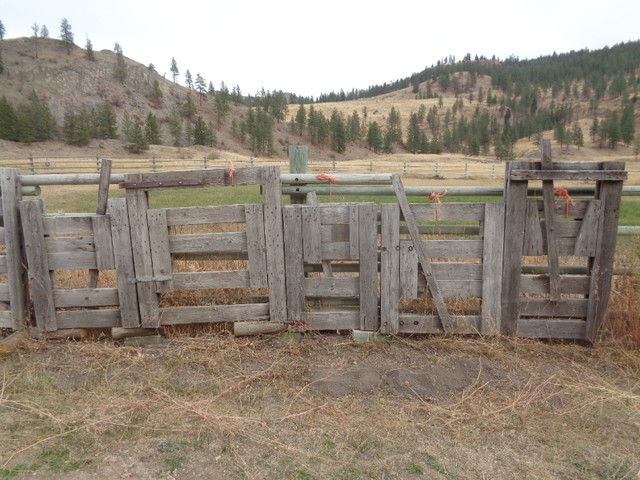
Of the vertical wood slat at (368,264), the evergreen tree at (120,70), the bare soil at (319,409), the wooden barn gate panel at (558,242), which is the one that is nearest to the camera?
the bare soil at (319,409)

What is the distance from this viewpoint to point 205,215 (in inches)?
173

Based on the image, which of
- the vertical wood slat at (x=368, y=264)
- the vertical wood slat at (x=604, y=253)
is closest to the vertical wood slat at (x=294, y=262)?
the vertical wood slat at (x=368, y=264)

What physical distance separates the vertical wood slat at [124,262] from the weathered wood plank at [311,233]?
182 centimetres

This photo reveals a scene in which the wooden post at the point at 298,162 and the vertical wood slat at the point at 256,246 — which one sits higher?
the wooden post at the point at 298,162

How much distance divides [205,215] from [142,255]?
787mm

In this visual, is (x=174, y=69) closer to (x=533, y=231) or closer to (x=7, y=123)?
(x=7, y=123)

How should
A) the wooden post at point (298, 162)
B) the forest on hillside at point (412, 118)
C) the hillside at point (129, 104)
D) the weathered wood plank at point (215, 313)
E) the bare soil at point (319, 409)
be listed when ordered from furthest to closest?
the hillside at point (129, 104) → the forest on hillside at point (412, 118) → the wooden post at point (298, 162) → the weathered wood plank at point (215, 313) → the bare soil at point (319, 409)

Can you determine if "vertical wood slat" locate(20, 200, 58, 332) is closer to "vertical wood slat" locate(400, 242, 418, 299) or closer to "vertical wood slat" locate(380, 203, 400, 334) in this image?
"vertical wood slat" locate(380, 203, 400, 334)

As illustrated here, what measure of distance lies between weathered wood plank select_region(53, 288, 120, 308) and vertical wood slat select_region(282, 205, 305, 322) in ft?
6.20

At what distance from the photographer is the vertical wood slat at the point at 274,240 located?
14.3 ft

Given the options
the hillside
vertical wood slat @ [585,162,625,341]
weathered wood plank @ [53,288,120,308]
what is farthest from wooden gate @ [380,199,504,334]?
the hillside

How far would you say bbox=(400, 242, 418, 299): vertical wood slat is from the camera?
4.37 meters

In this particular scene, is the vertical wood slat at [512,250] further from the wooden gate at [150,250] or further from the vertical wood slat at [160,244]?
the vertical wood slat at [160,244]

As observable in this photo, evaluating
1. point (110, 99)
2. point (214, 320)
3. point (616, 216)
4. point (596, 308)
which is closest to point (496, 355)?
point (596, 308)
